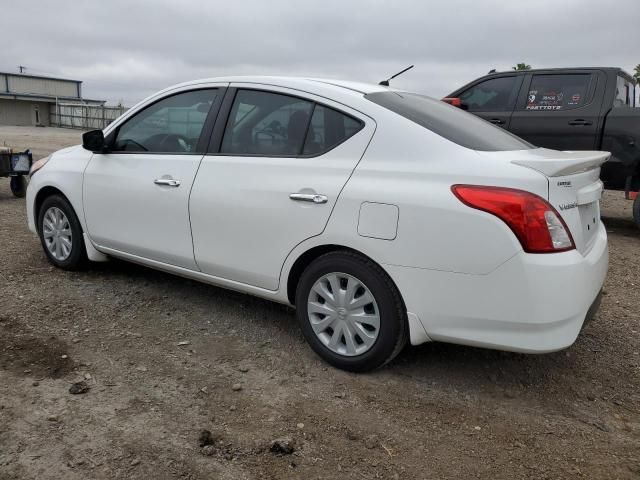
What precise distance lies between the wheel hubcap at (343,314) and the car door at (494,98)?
17.4 ft

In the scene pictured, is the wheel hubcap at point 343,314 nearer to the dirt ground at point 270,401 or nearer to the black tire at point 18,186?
the dirt ground at point 270,401

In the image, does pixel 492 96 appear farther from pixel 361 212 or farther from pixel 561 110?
pixel 361 212

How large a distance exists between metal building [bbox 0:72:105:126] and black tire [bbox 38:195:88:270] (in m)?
51.2

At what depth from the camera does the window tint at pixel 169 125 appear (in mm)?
3969

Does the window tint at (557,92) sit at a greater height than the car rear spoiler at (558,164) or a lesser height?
greater

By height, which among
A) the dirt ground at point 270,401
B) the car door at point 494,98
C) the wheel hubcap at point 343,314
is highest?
the car door at point 494,98

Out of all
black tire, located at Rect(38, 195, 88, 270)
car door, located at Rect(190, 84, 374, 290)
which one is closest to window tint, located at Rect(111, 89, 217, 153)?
car door, located at Rect(190, 84, 374, 290)

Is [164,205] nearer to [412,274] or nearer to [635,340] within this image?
[412,274]

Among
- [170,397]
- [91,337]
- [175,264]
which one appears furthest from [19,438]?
[175,264]

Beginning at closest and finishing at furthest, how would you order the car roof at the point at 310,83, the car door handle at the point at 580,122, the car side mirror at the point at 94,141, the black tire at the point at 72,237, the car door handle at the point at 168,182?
the car roof at the point at 310,83, the car door handle at the point at 168,182, the car side mirror at the point at 94,141, the black tire at the point at 72,237, the car door handle at the point at 580,122

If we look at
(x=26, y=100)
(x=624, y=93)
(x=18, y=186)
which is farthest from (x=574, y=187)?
(x=26, y=100)

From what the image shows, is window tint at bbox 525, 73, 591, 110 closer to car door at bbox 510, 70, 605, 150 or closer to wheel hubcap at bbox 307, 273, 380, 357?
car door at bbox 510, 70, 605, 150

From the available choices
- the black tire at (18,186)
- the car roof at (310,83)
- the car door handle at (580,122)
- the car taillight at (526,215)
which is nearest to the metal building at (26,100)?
the black tire at (18,186)

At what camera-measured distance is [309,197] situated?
3240mm
